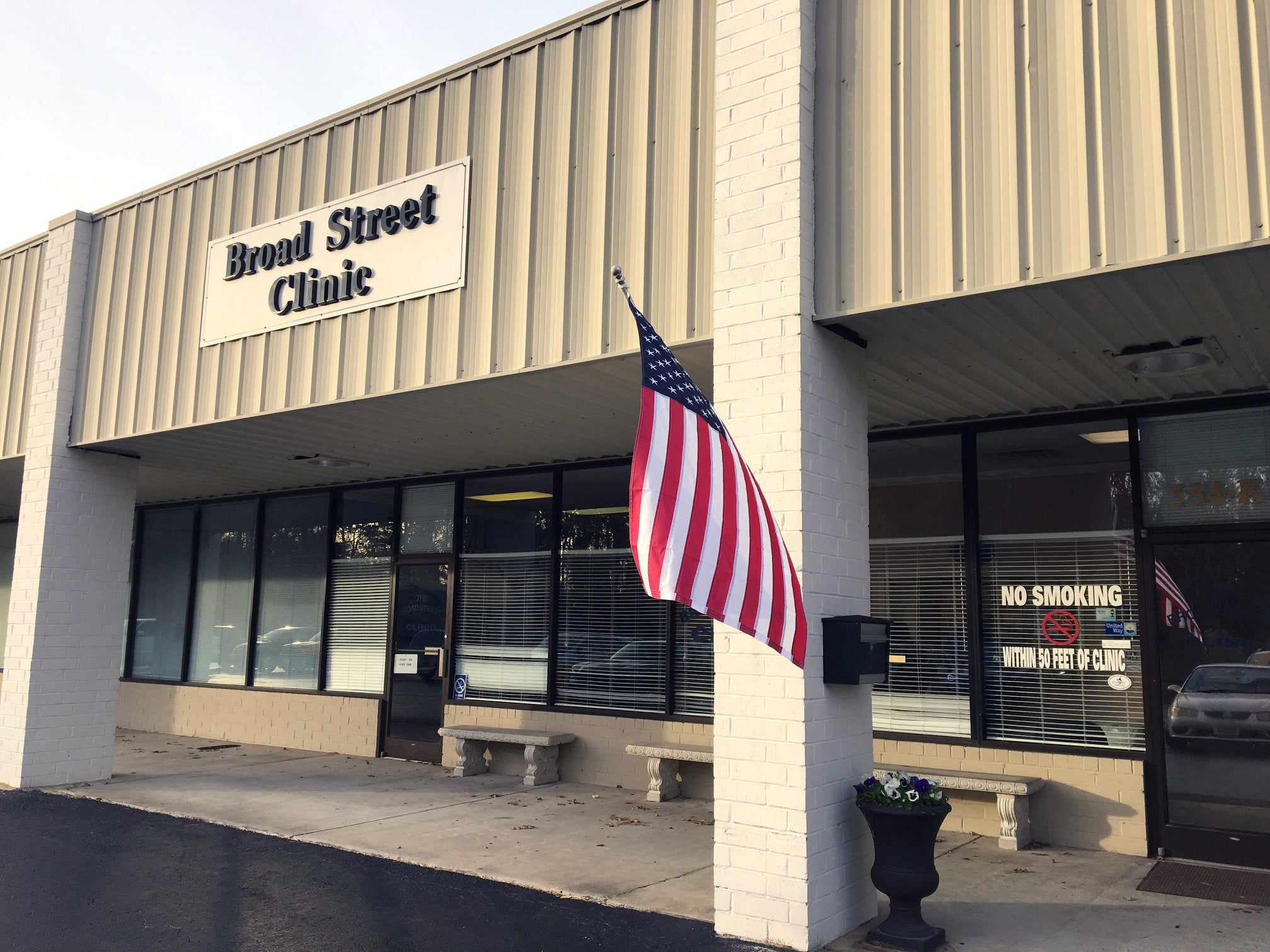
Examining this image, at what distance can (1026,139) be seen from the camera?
5.37m

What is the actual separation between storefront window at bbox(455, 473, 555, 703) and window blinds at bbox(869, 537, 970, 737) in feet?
12.1

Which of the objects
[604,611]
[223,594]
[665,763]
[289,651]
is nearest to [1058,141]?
[665,763]

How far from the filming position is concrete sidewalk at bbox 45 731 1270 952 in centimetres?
579

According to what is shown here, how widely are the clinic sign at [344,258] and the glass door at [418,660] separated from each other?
383cm

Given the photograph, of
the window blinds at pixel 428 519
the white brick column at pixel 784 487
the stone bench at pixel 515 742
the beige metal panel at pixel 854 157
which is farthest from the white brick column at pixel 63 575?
the beige metal panel at pixel 854 157

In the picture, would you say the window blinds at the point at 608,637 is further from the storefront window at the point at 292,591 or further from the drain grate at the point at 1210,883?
the drain grate at the point at 1210,883

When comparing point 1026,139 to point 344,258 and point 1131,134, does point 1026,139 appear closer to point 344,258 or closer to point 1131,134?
point 1131,134

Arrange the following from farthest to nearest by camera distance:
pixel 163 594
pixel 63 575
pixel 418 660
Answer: pixel 163 594
pixel 418 660
pixel 63 575

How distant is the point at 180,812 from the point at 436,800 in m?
2.16

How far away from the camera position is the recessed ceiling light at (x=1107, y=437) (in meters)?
7.88

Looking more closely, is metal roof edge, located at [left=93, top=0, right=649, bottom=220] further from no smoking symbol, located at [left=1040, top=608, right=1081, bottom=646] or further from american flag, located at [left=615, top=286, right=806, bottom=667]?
no smoking symbol, located at [left=1040, top=608, right=1081, bottom=646]

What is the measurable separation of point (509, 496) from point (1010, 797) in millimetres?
6098

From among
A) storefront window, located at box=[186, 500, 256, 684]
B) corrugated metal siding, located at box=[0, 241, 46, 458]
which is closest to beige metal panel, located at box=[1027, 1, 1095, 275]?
A: corrugated metal siding, located at box=[0, 241, 46, 458]

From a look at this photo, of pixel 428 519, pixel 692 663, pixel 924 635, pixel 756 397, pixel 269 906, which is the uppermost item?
pixel 756 397
